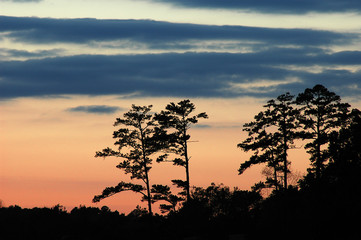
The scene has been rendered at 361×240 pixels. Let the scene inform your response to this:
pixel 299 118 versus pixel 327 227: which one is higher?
pixel 299 118

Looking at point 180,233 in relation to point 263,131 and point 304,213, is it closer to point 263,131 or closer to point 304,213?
point 304,213

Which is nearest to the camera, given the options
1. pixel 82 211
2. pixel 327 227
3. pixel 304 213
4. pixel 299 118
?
pixel 327 227

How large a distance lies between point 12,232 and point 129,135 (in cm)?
1769

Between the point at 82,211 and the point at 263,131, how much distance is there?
20.6 m

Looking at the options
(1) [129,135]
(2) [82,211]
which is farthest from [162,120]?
(2) [82,211]

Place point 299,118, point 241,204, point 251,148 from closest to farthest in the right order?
point 299,118
point 251,148
point 241,204

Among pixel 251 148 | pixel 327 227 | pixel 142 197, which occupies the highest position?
pixel 251 148

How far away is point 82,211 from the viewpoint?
179 feet

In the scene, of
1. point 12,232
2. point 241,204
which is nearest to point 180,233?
point 12,232

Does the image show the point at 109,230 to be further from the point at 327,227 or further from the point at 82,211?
the point at 327,227

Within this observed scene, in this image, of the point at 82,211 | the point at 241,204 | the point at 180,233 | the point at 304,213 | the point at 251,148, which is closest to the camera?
the point at 304,213

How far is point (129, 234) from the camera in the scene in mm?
44781

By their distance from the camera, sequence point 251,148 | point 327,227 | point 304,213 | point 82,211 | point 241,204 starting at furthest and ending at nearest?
point 241,204
point 251,148
point 82,211
point 304,213
point 327,227

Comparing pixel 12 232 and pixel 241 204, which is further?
pixel 241 204
